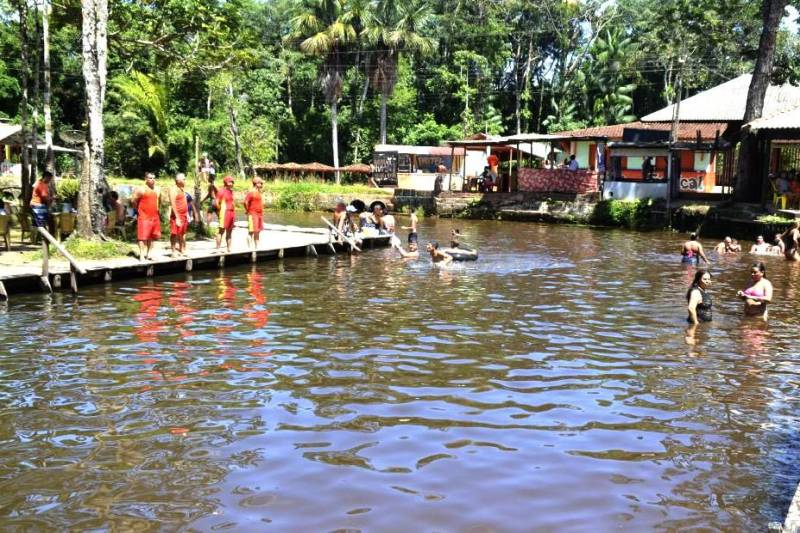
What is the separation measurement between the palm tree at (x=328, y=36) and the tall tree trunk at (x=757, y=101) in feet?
84.8

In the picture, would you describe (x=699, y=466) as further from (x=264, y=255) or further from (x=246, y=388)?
(x=264, y=255)

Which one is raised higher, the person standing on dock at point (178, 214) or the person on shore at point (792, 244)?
the person standing on dock at point (178, 214)

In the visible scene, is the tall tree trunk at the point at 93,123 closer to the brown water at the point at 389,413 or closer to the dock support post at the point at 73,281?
the dock support post at the point at 73,281

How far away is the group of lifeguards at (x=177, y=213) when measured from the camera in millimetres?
16922

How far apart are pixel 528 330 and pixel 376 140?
1847 inches

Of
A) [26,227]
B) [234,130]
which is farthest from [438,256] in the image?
[234,130]

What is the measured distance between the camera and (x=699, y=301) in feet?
45.2

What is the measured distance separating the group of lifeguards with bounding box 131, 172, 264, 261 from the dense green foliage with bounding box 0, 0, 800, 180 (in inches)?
1030

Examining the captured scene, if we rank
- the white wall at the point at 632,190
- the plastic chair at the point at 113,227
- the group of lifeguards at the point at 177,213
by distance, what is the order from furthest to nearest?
1. the white wall at the point at 632,190
2. the plastic chair at the point at 113,227
3. the group of lifeguards at the point at 177,213

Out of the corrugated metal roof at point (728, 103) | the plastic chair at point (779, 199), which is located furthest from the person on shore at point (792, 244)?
the corrugated metal roof at point (728, 103)

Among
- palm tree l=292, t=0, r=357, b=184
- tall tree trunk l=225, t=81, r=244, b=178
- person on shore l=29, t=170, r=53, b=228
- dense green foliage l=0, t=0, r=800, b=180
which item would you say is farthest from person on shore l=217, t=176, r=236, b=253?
palm tree l=292, t=0, r=357, b=184

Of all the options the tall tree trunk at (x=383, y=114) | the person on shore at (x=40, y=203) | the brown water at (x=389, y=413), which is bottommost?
the brown water at (x=389, y=413)

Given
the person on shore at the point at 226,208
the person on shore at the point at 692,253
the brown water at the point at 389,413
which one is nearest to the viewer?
the brown water at the point at 389,413

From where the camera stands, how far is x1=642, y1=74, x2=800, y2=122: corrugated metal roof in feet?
121
